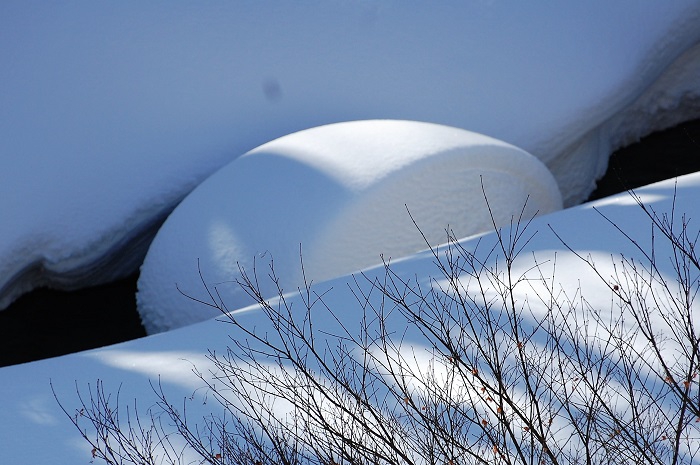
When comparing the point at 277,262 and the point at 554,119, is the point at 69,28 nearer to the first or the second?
the point at 277,262

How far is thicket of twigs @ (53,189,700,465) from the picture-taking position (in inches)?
61.2

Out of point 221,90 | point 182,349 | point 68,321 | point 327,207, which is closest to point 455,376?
point 182,349

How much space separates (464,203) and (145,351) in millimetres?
1605

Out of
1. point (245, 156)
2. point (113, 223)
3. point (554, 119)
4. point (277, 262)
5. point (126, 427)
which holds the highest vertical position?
point (554, 119)

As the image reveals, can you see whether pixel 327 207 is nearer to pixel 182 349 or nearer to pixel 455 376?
pixel 182 349

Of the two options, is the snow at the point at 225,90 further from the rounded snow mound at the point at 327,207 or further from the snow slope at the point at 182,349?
the snow slope at the point at 182,349

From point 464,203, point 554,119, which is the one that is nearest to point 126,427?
point 464,203

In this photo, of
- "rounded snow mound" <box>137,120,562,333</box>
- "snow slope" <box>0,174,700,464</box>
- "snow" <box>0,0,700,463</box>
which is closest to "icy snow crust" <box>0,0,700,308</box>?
"snow" <box>0,0,700,463</box>

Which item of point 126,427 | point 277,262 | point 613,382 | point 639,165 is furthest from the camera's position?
point 639,165

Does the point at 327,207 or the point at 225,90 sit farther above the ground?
the point at 225,90

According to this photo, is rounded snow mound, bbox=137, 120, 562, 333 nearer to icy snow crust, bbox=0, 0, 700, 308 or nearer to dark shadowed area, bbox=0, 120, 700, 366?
dark shadowed area, bbox=0, 120, 700, 366

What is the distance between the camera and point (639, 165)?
5.58m

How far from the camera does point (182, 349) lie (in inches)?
105

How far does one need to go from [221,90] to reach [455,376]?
3014 millimetres
